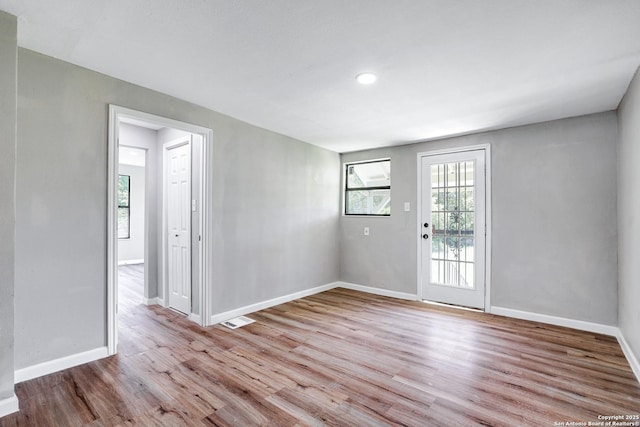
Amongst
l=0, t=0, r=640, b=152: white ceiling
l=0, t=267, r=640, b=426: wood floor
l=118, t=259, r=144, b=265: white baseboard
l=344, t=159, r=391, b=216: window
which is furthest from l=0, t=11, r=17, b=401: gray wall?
l=118, t=259, r=144, b=265: white baseboard

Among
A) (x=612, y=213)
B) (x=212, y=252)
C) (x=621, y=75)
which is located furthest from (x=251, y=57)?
(x=612, y=213)

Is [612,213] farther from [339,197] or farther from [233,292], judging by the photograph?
[233,292]

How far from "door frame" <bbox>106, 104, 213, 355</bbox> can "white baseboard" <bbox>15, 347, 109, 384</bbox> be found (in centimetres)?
9

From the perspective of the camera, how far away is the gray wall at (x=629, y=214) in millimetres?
2432

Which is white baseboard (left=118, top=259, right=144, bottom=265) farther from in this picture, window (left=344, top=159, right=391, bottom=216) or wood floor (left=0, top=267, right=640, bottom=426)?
window (left=344, top=159, right=391, bottom=216)

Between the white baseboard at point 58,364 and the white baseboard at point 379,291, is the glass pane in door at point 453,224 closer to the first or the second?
the white baseboard at point 379,291

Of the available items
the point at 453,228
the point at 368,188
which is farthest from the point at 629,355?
the point at 368,188

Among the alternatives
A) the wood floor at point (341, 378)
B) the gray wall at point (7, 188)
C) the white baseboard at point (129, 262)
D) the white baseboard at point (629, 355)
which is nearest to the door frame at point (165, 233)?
the wood floor at point (341, 378)

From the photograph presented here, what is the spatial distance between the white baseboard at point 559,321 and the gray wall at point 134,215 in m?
8.19

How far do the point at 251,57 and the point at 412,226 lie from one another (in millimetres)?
3345

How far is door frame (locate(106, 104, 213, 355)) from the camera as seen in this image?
2.67 metres

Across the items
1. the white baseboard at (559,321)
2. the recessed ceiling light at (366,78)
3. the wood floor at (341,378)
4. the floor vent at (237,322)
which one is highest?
the recessed ceiling light at (366,78)

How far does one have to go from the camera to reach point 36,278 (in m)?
2.31

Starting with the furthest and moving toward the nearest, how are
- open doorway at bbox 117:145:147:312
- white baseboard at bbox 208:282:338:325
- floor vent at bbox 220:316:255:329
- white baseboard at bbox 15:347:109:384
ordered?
open doorway at bbox 117:145:147:312 → white baseboard at bbox 208:282:338:325 → floor vent at bbox 220:316:255:329 → white baseboard at bbox 15:347:109:384
